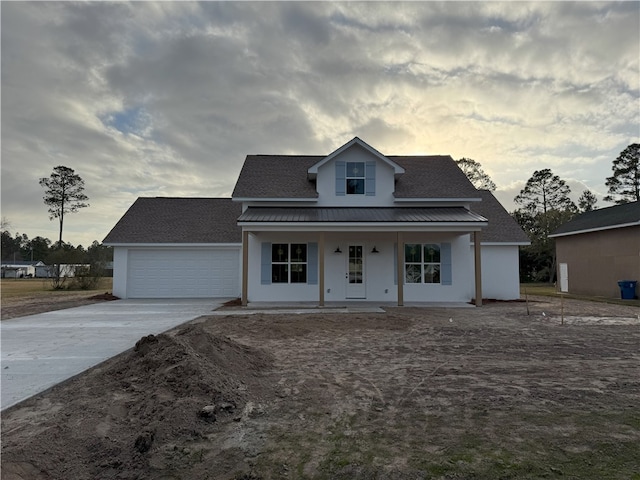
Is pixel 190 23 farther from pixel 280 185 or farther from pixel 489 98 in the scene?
pixel 489 98

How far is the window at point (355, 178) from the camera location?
16.1 metres

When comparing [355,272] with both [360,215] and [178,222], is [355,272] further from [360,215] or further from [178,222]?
[178,222]

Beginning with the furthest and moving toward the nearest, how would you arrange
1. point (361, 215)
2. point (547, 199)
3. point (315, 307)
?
point (547, 199), point (361, 215), point (315, 307)

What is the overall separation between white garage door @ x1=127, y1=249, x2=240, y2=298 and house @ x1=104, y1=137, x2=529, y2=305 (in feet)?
0.16

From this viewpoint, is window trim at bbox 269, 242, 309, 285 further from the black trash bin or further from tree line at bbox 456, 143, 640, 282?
tree line at bbox 456, 143, 640, 282

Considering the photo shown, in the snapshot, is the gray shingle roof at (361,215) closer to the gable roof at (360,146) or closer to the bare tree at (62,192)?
the gable roof at (360,146)

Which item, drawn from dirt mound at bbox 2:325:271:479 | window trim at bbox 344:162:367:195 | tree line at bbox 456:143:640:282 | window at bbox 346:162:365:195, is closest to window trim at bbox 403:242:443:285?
window trim at bbox 344:162:367:195

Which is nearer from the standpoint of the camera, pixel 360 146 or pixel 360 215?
A: pixel 360 215

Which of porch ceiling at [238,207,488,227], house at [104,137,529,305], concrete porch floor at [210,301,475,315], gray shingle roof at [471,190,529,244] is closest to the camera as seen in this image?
concrete porch floor at [210,301,475,315]

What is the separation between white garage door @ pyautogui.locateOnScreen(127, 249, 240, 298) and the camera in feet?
58.1

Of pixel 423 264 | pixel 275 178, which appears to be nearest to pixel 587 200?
pixel 423 264

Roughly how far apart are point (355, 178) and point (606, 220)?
14408 mm

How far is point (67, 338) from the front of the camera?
820 cm

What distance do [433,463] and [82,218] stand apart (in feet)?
134
